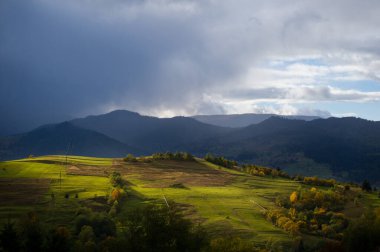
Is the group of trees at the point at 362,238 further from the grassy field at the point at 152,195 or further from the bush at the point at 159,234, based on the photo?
the bush at the point at 159,234

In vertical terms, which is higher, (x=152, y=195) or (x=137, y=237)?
(x=137, y=237)

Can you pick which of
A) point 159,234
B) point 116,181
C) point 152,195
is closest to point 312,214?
point 152,195

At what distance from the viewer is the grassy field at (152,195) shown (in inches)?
4341

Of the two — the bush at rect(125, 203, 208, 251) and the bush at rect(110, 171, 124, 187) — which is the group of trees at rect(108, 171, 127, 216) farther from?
the bush at rect(125, 203, 208, 251)

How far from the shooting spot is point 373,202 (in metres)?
162

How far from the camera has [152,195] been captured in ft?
484

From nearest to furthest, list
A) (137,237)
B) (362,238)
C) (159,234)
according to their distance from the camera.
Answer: (159,234) → (137,237) → (362,238)

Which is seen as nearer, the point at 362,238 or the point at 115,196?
the point at 362,238

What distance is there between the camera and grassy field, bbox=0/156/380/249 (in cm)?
11025

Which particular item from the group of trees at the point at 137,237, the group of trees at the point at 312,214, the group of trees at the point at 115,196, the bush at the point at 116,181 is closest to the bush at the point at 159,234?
the group of trees at the point at 137,237

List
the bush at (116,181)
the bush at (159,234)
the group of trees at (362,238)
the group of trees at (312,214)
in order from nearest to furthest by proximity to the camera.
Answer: the bush at (159,234)
the group of trees at (362,238)
the group of trees at (312,214)
the bush at (116,181)

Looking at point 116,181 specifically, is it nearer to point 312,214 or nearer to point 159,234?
point 312,214

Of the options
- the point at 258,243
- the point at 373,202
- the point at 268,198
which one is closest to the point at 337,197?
the point at 373,202

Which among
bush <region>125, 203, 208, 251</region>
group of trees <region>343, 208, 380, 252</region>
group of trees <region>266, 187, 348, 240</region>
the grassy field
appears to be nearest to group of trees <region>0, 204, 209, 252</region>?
bush <region>125, 203, 208, 251</region>
